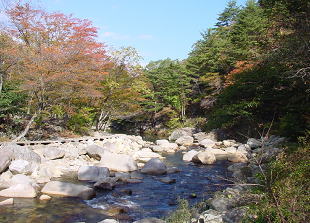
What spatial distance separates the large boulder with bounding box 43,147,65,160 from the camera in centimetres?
1137

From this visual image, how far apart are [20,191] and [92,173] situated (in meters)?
2.63

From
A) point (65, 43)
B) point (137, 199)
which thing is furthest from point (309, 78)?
point (65, 43)

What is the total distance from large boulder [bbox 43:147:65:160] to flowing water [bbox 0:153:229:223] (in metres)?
4.20

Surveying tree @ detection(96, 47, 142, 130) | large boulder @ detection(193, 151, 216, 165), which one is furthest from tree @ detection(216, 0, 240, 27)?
large boulder @ detection(193, 151, 216, 165)

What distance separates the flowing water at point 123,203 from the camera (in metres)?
5.88

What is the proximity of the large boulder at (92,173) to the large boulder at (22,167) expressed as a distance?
1.76 metres

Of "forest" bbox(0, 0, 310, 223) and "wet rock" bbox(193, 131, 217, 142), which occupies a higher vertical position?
"forest" bbox(0, 0, 310, 223)

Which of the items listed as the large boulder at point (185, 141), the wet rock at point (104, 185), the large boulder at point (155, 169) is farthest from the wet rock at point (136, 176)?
the large boulder at point (185, 141)

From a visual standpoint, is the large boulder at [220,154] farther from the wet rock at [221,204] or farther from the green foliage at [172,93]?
the green foliage at [172,93]

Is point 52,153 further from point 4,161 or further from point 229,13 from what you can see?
point 229,13

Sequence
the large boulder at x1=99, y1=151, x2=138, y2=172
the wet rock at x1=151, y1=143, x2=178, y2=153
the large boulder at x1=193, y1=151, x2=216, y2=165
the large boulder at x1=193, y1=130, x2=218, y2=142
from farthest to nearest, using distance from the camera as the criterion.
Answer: the large boulder at x1=193, y1=130, x2=218, y2=142, the wet rock at x1=151, y1=143, x2=178, y2=153, the large boulder at x1=193, y1=151, x2=216, y2=165, the large boulder at x1=99, y1=151, x2=138, y2=172

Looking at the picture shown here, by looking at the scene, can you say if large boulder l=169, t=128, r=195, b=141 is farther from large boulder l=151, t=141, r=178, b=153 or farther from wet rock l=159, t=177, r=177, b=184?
wet rock l=159, t=177, r=177, b=184

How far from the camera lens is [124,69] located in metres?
20.6

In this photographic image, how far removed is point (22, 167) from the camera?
9375mm
